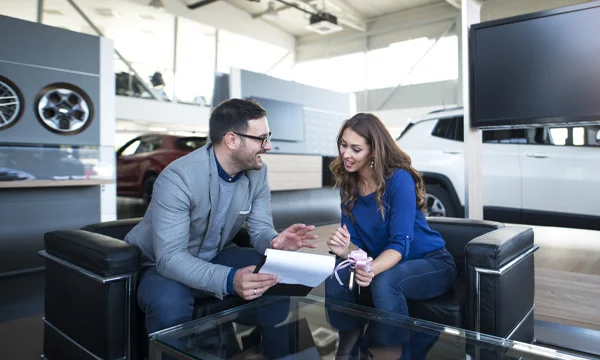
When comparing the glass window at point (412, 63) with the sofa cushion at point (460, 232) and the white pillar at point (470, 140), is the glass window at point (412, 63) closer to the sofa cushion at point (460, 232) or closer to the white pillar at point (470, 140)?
the white pillar at point (470, 140)

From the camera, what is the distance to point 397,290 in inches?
68.7

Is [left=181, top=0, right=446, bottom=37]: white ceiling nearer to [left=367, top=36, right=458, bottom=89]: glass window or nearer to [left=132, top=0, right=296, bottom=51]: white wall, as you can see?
[left=132, top=0, right=296, bottom=51]: white wall

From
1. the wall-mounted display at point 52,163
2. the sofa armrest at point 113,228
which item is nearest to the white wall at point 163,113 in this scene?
the wall-mounted display at point 52,163

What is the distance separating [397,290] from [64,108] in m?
3.20

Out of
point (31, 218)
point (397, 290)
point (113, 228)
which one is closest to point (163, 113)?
point (31, 218)

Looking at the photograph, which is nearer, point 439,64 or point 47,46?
point 47,46

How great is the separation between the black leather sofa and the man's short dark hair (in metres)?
0.58

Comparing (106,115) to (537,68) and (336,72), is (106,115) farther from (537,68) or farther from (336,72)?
(336,72)

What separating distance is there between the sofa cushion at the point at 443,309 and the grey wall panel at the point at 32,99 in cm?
321

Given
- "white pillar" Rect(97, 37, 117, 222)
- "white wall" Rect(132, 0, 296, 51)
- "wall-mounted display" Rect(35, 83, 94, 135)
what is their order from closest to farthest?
"wall-mounted display" Rect(35, 83, 94, 135)
"white pillar" Rect(97, 37, 117, 222)
"white wall" Rect(132, 0, 296, 51)

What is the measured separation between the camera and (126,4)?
1014 centimetres

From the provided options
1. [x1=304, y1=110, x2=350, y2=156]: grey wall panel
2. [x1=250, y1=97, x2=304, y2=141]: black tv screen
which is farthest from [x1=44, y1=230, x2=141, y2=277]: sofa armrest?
[x1=304, y1=110, x2=350, y2=156]: grey wall panel

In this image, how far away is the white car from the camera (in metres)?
3.82

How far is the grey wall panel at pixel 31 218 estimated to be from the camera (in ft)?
10.8
